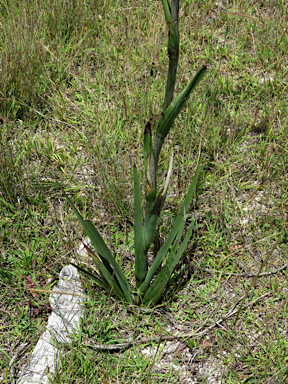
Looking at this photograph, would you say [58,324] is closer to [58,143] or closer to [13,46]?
[58,143]

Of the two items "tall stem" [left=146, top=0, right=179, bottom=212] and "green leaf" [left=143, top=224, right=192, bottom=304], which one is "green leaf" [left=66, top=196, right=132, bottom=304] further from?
"tall stem" [left=146, top=0, right=179, bottom=212]

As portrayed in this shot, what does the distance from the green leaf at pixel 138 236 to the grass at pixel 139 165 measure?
19 centimetres

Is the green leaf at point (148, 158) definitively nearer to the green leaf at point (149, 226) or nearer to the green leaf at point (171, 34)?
the green leaf at point (149, 226)

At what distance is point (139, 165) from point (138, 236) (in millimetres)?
759

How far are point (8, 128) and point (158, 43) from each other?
1.31m

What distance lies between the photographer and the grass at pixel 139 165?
158 centimetres

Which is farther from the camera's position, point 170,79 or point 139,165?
point 139,165

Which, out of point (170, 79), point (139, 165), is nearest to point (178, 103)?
point (170, 79)

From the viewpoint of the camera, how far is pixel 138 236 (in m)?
1.45

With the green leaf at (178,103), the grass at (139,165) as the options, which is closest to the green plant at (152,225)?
the green leaf at (178,103)

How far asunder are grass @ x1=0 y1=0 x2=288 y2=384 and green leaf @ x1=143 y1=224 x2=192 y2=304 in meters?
0.12

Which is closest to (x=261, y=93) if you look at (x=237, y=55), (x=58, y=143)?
(x=237, y=55)

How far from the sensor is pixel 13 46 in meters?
2.50

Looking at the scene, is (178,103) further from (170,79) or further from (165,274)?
(165,274)
